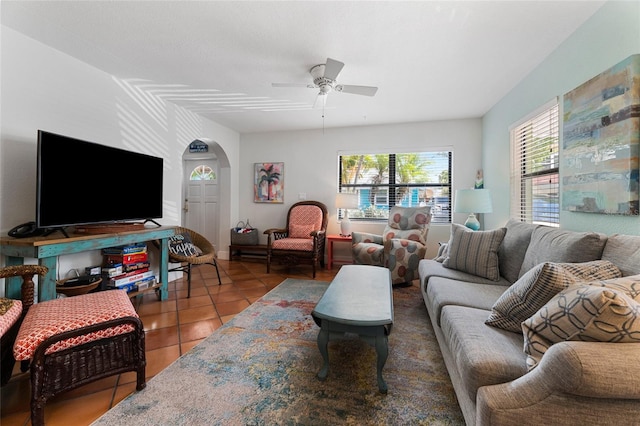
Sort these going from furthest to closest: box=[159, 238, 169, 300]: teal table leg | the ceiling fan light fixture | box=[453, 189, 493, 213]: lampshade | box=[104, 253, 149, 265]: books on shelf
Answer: box=[453, 189, 493, 213]: lampshade < box=[159, 238, 169, 300]: teal table leg < box=[104, 253, 149, 265]: books on shelf < the ceiling fan light fixture

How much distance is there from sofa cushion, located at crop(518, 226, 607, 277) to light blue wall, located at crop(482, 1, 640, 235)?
0.25 metres

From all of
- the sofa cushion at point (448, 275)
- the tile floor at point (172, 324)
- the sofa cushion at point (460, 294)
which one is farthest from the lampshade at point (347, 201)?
the sofa cushion at point (460, 294)

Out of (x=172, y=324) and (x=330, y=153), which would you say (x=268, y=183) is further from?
(x=172, y=324)

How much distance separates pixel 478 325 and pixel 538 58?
7.98 ft

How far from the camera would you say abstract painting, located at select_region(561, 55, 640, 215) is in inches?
57.8

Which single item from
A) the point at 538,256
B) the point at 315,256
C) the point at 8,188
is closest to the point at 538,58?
the point at 538,256

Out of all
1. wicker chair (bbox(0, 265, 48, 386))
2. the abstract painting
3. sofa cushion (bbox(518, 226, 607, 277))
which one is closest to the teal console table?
wicker chair (bbox(0, 265, 48, 386))

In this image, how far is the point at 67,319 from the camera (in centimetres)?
137

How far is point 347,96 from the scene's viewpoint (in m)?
3.19

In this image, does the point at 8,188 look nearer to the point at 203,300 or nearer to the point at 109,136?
the point at 109,136

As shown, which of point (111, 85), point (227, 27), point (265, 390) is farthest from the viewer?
point (111, 85)

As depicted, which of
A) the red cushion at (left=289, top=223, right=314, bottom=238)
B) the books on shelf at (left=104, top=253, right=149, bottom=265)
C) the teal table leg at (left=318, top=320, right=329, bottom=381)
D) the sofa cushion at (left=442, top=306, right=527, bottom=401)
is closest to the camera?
the sofa cushion at (left=442, top=306, right=527, bottom=401)

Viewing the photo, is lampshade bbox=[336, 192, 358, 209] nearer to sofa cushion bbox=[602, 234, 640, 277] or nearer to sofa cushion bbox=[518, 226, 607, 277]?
sofa cushion bbox=[518, 226, 607, 277]

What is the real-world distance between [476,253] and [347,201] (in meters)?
2.04
